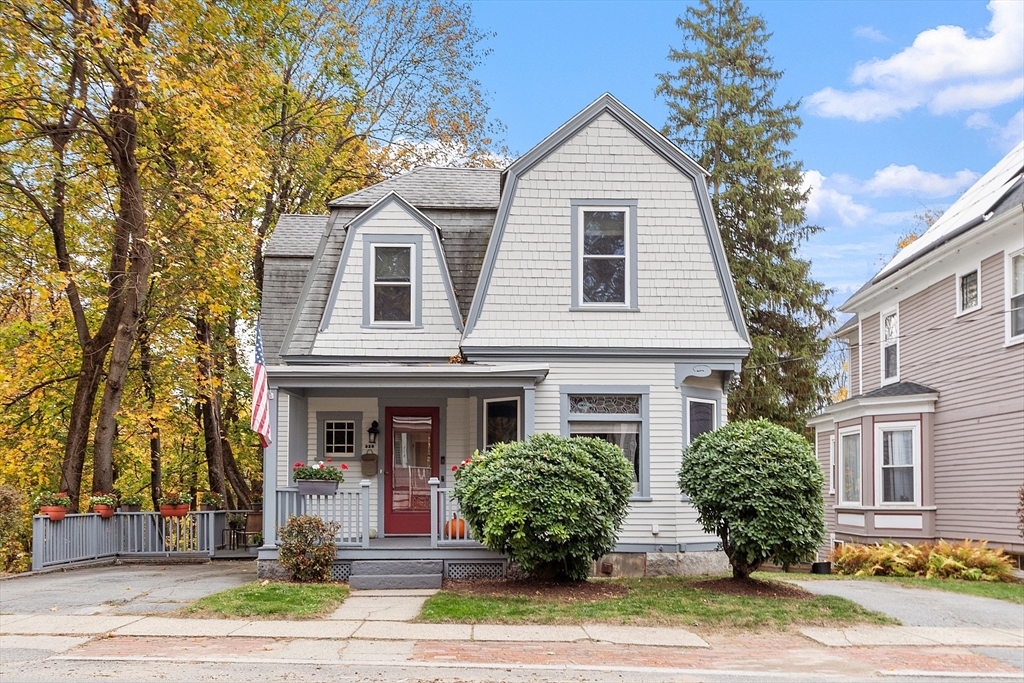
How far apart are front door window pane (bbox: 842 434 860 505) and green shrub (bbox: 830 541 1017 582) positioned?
3.78 metres

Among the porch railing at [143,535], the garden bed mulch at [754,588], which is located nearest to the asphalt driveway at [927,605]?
the garden bed mulch at [754,588]

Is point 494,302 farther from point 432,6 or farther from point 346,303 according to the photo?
point 432,6

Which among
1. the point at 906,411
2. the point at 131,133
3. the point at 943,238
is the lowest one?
the point at 906,411

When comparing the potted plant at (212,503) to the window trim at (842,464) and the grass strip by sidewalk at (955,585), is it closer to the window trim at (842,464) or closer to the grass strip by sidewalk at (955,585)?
the grass strip by sidewalk at (955,585)

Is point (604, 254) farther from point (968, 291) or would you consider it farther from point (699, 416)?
point (968, 291)

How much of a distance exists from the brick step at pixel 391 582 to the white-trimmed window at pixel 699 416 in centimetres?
485

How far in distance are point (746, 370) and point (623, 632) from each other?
21648mm

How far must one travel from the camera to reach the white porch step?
1372 centimetres

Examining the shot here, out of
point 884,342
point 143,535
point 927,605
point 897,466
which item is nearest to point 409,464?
point 143,535

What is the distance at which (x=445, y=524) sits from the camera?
15.0 m

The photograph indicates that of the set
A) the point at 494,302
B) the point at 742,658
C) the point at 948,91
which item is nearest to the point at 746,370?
the point at 494,302

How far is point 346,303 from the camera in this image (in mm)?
16281

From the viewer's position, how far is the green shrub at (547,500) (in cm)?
1250

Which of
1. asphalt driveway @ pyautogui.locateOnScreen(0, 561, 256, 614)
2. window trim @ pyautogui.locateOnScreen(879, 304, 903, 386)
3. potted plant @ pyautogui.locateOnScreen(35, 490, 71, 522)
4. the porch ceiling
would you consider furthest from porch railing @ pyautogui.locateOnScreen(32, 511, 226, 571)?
window trim @ pyautogui.locateOnScreen(879, 304, 903, 386)
